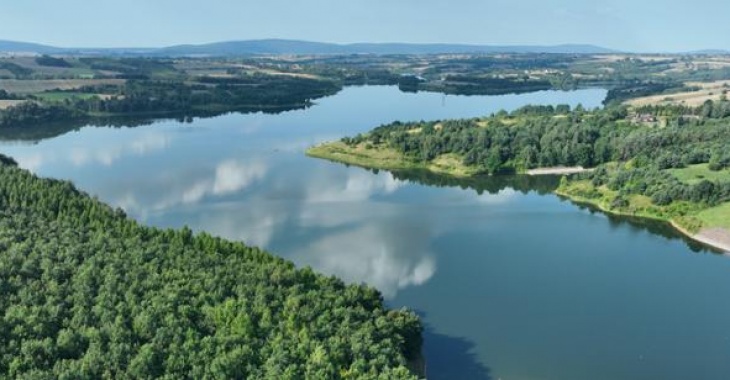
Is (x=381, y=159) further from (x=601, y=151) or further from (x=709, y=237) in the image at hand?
(x=709, y=237)

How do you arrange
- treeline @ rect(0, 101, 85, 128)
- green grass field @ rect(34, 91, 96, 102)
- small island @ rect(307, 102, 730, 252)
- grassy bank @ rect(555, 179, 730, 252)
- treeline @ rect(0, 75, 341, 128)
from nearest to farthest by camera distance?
grassy bank @ rect(555, 179, 730, 252) < small island @ rect(307, 102, 730, 252) < treeline @ rect(0, 101, 85, 128) < treeline @ rect(0, 75, 341, 128) < green grass field @ rect(34, 91, 96, 102)

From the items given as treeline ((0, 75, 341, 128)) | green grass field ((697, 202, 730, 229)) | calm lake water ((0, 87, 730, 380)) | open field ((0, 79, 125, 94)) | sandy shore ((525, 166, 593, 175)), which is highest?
open field ((0, 79, 125, 94))

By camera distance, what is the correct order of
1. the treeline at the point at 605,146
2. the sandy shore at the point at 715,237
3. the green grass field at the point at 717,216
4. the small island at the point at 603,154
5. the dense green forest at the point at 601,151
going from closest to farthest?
the sandy shore at the point at 715,237 < the green grass field at the point at 717,216 < the small island at the point at 603,154 < the dense green forest at the point at 601,151 < the treeline at the point at 605,146

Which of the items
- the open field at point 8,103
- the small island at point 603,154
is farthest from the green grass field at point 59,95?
the small island at point 603,154

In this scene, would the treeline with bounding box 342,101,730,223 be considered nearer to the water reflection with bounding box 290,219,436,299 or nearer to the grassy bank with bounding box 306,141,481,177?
the grassy bank with bounding box 306,141,481,177

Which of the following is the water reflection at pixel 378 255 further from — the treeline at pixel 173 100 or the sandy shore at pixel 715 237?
the treeline at pixel 173 100

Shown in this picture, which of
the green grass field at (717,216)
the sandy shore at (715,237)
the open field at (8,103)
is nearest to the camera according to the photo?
the sandy shore at (715,237)

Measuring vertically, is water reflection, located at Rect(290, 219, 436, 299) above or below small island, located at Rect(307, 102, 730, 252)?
below

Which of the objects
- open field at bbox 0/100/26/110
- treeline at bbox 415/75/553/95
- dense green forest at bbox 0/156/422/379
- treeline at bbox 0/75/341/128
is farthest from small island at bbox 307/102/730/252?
treeline at bbox 415/75/553/95
